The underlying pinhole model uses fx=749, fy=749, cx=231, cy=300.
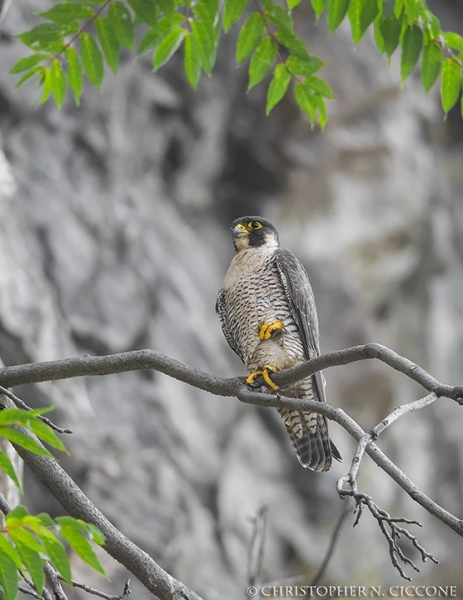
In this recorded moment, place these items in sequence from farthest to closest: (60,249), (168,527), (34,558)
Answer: (60,249) < (168,527) < (34,558)

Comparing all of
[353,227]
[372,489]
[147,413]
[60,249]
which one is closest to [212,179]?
[353,227]

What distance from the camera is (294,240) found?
473 inches

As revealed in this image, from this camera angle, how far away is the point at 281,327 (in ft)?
15.0

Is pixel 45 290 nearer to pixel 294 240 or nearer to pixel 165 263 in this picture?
pixel 165 263

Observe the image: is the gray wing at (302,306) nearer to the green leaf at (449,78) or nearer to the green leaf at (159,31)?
the green leaf at (449,78)

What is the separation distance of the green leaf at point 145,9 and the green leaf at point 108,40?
28 cm

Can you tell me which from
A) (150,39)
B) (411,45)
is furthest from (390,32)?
(150,39)

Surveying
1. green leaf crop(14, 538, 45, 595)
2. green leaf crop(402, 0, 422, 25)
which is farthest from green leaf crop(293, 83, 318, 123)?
green leaf crop(14, 538, 45, 595)

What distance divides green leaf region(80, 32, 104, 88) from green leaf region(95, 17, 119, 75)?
0.06 metres

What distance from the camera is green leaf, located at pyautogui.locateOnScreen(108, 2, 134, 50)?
314 cm

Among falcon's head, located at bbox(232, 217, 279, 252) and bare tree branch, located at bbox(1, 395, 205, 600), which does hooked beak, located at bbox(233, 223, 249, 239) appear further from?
bare tree branch, located at bbox(1, 395, 205, 600)

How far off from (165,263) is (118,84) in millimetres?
2592

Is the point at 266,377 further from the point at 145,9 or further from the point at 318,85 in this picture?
the point at 145,9

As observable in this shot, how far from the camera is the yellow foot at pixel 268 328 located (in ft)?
14.8
